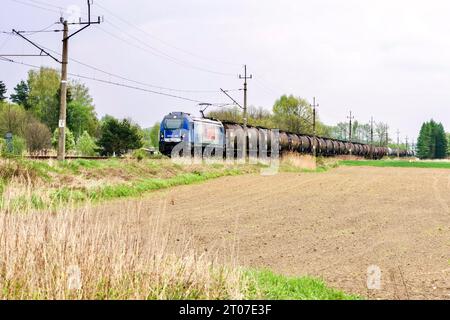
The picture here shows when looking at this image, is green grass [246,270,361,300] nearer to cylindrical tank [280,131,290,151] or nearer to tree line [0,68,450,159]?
tree line [0,68,450,159]

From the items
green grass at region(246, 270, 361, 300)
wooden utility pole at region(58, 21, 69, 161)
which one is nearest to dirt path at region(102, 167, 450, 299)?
green grass at region(246, 270, 361, 300)

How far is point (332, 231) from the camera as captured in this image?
39.8ft

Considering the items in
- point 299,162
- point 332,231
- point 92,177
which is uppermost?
point 299,162

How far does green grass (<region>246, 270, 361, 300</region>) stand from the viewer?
6.83m

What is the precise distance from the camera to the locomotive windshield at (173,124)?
34031 mm

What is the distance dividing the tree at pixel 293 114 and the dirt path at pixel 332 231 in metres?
65.3

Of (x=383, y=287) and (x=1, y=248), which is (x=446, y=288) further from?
(x=1, y=248)

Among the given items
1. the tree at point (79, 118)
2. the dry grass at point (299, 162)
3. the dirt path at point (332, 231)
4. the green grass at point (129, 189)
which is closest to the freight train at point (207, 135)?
the dry grass at point (299, 162)

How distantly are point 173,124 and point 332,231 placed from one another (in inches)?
915

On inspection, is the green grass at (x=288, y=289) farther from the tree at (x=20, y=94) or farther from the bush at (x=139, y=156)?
the tree at (x=20, y=94)

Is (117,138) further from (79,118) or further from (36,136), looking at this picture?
(79,118)

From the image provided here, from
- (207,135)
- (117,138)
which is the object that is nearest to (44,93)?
(117,138)

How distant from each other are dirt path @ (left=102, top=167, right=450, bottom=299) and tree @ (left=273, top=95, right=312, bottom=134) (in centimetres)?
6531
